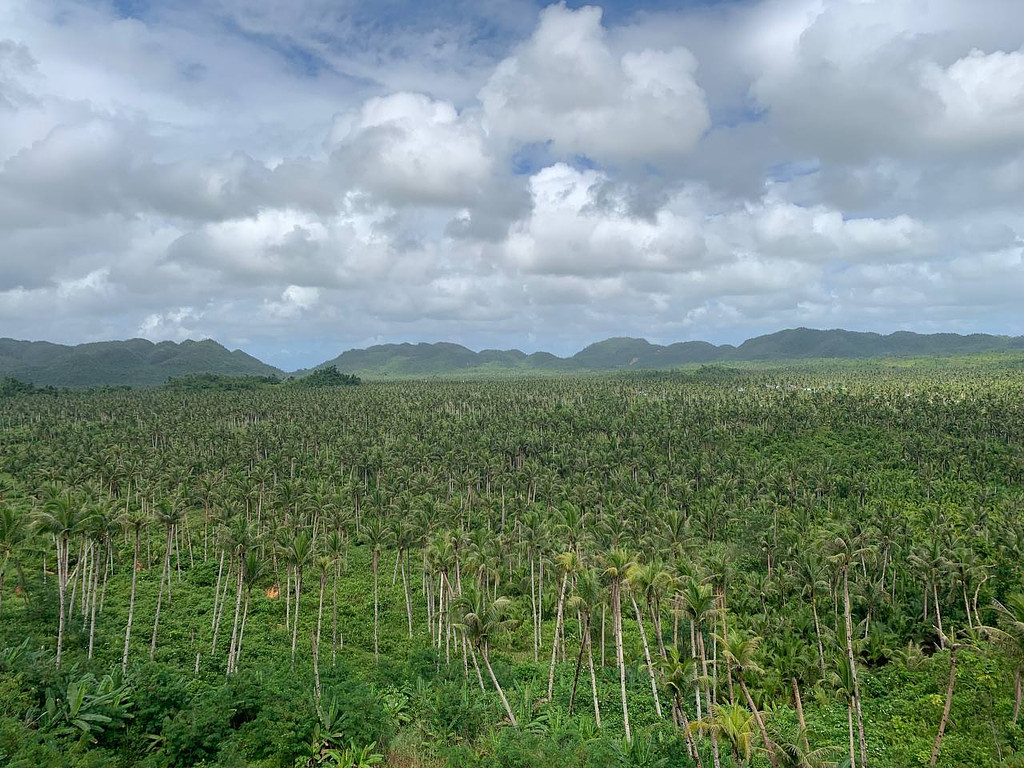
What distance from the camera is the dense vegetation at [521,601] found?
3678 centimetres

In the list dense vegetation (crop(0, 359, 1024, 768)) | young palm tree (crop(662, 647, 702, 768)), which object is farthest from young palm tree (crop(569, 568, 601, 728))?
young palm tree (crop(662, 647, 702, 768))

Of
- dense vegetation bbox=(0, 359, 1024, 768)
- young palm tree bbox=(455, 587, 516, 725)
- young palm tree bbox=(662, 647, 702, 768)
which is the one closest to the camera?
young palm tree bbox=(662, 647, 702, 768)

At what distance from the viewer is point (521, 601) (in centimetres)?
8019

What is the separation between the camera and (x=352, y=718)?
37.5 m

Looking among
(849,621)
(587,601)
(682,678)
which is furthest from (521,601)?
(849,621)

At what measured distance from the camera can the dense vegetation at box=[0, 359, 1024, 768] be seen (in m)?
36.8

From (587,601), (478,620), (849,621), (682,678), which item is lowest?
(682,678)

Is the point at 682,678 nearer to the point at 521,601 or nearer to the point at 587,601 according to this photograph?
the point at 587,601

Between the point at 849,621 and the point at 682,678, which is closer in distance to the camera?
the point at 682,678

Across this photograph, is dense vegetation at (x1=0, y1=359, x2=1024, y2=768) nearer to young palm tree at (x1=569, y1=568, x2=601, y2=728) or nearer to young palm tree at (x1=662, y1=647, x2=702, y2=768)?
young palm tree at (x1=662, y1=647, x2=702, y2=768)

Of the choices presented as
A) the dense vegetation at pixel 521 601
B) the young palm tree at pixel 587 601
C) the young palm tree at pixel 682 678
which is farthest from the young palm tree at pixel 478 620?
the young palm tree at pixel 682 678

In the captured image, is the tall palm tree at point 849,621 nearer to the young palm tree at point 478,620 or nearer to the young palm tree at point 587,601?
the young palm tree at point 587,601

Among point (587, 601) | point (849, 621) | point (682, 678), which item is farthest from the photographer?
point (587, 601)

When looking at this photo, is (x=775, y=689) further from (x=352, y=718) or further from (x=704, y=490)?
(x=704, y=490)
